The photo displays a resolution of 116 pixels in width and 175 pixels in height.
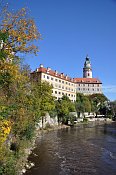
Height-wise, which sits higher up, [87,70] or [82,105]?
[87,70]

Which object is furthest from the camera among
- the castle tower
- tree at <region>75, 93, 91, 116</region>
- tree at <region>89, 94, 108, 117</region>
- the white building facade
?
the castle tower

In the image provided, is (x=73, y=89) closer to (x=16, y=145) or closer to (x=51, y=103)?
(x=51, y=103)

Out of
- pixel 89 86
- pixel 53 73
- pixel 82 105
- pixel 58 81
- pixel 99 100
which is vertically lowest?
pixel 82 105

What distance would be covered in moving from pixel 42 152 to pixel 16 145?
5.89 m

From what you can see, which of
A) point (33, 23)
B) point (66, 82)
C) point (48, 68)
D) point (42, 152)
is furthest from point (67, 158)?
point (66, 82)

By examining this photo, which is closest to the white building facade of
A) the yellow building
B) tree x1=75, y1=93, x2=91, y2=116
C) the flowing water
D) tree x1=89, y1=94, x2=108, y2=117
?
tree x1=89, y1=94, x2=108, y2=117

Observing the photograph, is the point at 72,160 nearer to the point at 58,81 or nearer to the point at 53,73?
the point at 53,73

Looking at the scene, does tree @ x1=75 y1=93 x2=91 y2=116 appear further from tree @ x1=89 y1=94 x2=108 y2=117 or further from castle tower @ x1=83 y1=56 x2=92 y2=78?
castle tower @ x1=83 y1=56 x2=92 y2=78

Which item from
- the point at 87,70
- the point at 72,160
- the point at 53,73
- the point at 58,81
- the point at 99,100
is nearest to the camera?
the point at 72,160

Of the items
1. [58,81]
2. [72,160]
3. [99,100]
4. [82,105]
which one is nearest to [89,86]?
[99,100]

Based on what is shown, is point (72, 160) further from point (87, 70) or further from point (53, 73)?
point (87, 70)

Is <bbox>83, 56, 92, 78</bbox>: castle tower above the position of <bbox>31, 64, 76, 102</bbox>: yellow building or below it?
above

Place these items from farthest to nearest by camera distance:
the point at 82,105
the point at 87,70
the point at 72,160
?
the point at 87,70
the point at 82,105
the point at 72,160

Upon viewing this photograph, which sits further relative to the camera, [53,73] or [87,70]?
[87,70]
